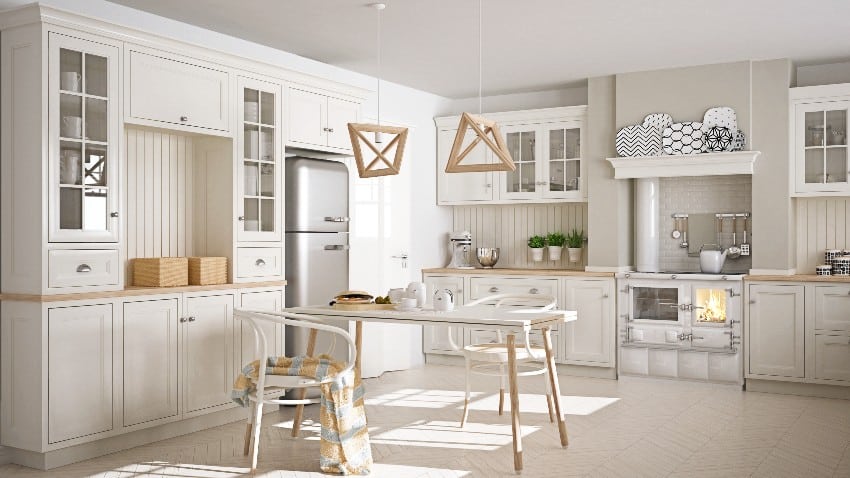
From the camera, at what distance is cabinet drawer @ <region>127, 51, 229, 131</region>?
15.0 ft

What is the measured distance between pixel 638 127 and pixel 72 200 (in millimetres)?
4463

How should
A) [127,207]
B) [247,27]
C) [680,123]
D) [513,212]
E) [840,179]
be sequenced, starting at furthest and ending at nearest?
1. [513,212]
2. [680,123]
3. [840,179]
4. [247,27]
5. [127,207]

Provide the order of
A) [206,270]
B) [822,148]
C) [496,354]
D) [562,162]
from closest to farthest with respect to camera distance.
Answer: [496,354] < [206,270] < [822,148] < [562,162]

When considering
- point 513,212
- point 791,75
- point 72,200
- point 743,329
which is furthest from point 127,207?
point 791,75

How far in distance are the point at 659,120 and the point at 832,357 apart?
2245mm

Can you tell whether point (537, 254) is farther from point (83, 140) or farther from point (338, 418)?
point (83, 140)

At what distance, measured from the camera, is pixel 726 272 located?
6.79 metres

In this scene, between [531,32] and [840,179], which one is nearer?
[531,32]

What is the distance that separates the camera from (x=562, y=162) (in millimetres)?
7348

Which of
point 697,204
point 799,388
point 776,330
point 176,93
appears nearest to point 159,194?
point 176,93

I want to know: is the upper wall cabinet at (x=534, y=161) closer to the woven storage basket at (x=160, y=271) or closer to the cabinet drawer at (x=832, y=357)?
the cabinet drawer at (x=832, y=357)

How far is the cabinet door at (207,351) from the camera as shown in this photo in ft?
16.1

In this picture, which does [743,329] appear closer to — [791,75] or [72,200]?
[791,75]

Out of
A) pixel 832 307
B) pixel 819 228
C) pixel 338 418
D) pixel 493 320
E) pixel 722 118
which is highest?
pixel 722 118
